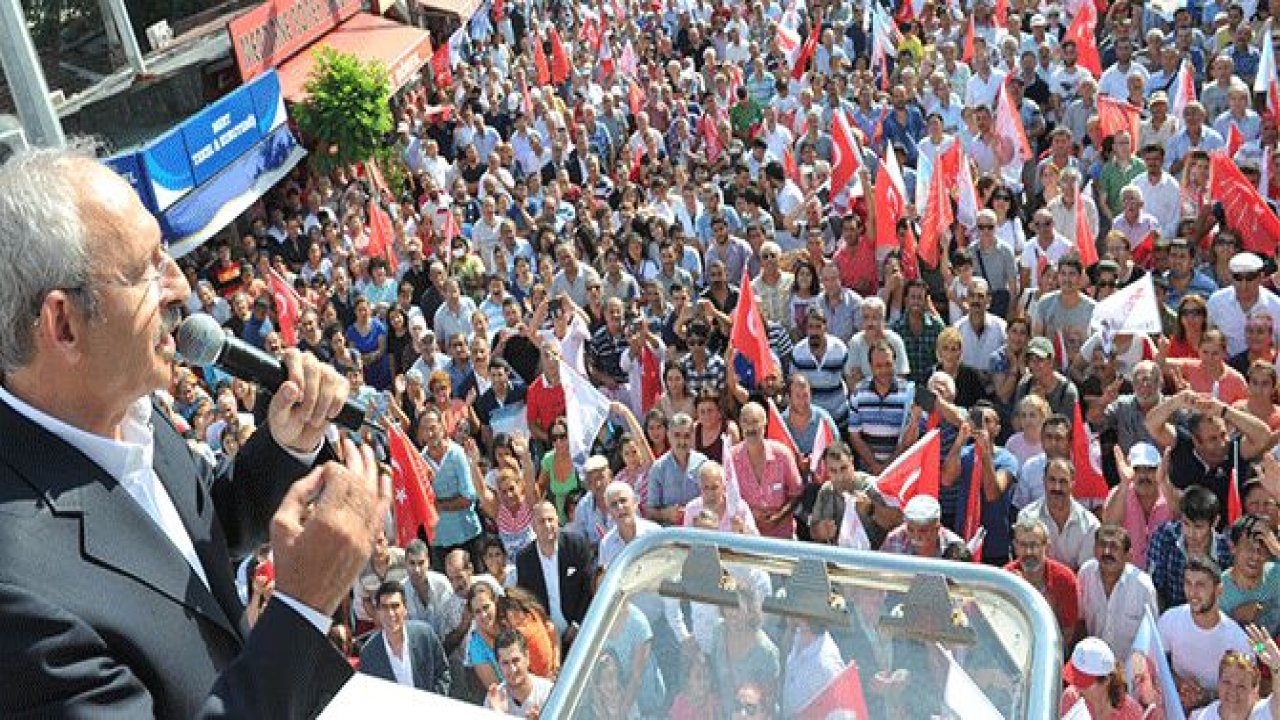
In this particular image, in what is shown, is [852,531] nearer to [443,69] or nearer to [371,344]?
[371,344]

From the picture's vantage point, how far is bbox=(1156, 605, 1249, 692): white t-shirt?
5.44 m

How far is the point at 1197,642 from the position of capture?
5520 millimetres

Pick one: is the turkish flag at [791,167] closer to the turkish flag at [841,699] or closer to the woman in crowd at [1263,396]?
the woman in crowd at [1263,396]

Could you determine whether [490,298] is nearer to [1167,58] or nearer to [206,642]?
[1167,58]

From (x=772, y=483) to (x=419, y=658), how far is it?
213 cm

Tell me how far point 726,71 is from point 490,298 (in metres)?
6.22

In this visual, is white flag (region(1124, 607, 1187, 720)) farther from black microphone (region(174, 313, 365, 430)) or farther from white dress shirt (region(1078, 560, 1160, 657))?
black microphone (region(174, 313, 365, 430))

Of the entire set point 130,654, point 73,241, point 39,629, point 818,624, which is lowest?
point 818,624

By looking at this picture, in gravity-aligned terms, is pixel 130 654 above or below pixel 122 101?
above

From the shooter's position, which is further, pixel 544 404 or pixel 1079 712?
pixel 544 404

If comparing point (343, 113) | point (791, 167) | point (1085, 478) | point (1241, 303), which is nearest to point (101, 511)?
point (1085, 478)

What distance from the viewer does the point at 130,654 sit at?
1.76 meters

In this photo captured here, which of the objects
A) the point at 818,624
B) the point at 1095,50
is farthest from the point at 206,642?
the point at 1095,50

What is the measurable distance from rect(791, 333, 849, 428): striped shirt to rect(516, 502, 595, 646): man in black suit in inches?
83.7
